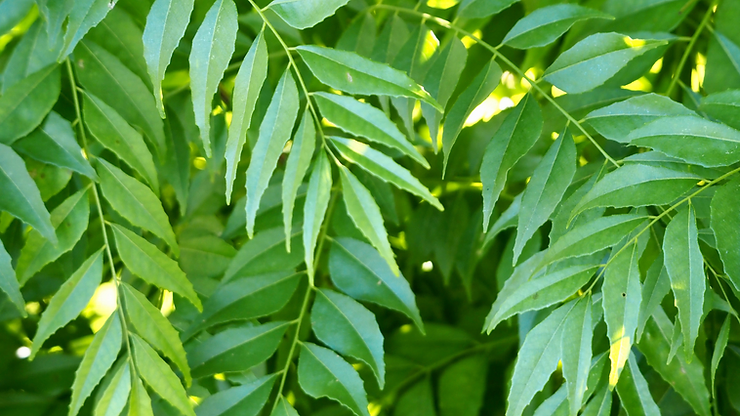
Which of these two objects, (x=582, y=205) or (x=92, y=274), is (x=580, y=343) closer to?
(x=582, y=205)

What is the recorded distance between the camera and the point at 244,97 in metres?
0.36

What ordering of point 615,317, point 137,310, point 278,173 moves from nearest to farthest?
point 615,317
point 137,310
point 278,173

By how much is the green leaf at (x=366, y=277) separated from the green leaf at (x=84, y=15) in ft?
0.89

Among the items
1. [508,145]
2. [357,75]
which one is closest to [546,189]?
[508,145]

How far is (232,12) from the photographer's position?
373 mm

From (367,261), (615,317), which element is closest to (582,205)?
(615,317)

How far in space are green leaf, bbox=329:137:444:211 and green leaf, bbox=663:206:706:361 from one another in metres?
0.13

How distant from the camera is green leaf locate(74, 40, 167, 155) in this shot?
Answer: 1.58 ft

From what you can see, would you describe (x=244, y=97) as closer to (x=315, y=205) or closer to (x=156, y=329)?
(x=315, y=205)

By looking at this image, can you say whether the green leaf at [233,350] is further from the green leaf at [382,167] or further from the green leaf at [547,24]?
the green leaf at [547,24]

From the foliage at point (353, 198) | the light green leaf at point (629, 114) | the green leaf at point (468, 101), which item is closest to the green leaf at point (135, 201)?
the foliage at point (353, 198)

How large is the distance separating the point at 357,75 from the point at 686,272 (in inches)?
8.8

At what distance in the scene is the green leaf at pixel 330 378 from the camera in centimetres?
46

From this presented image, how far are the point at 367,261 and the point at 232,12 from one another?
9.9 inches
